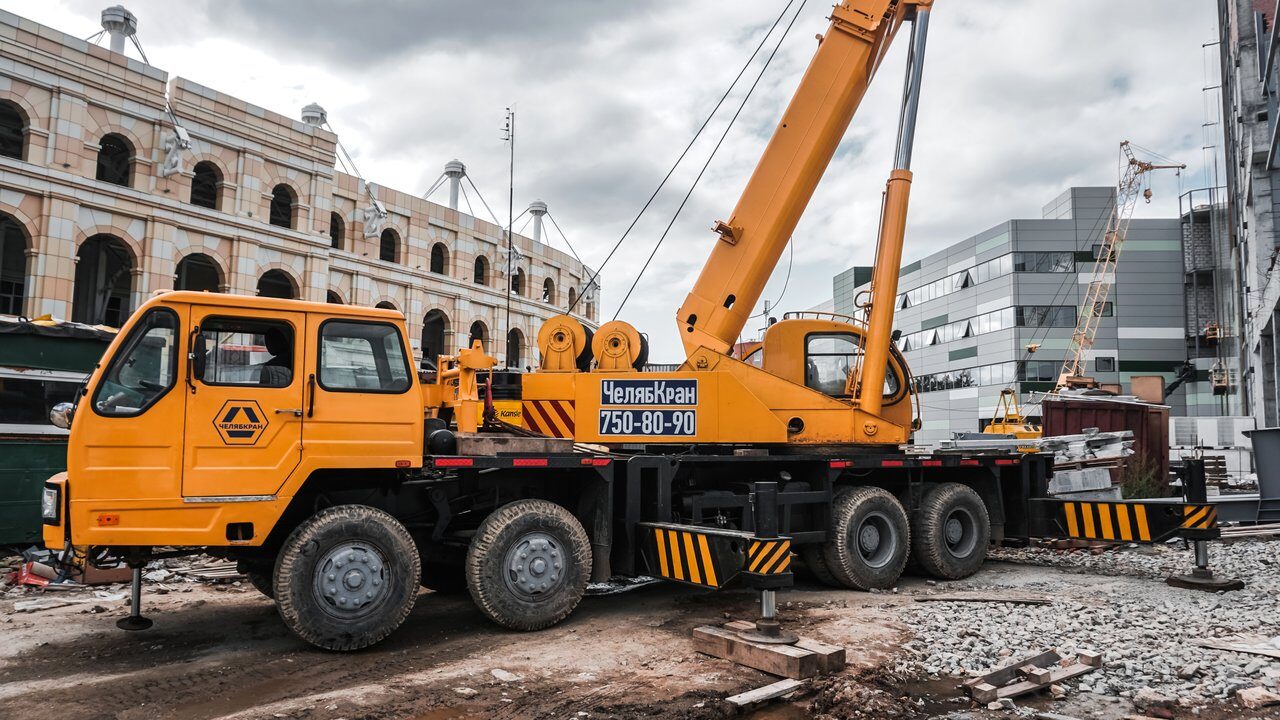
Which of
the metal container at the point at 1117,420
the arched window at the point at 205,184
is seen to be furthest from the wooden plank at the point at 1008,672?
the arched window at the point at 205,184

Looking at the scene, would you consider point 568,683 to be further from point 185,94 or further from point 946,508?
point 185,94

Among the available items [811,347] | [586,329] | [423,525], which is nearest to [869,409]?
[811,347]

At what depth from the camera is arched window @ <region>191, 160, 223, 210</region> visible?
83.4ft

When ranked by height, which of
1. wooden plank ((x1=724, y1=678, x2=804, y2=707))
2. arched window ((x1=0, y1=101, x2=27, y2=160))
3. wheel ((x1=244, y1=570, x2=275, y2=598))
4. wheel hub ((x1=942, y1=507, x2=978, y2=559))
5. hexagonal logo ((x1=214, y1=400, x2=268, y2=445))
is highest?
arched window ((x1=0, y1=101, x2=27, y2=160))

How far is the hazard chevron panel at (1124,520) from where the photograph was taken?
368 inches

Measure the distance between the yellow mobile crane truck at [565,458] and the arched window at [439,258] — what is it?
1020 inches

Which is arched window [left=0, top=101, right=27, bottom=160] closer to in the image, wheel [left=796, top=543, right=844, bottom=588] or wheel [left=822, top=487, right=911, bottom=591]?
wheel [left=796, top=543, right=844, bottom=588]

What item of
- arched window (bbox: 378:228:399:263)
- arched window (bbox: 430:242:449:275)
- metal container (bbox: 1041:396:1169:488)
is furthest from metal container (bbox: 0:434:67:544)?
arched window (bbox: 430:242:449:275)

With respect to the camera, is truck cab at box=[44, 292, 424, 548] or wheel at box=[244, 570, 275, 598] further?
wheel at box=[244, 570, 275, 598]

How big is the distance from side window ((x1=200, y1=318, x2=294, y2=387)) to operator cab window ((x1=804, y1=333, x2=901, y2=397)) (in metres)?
5.73

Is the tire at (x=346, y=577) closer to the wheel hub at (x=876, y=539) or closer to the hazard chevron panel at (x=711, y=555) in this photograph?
the hazard chevron panel at (x=711, y=555)

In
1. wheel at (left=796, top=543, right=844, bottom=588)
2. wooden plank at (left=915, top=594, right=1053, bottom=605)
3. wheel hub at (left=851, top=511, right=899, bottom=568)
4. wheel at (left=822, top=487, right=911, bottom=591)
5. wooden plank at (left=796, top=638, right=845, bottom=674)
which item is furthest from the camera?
wheel hub at (left=851, top=511, right=899, bottom=568)

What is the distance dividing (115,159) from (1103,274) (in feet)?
173

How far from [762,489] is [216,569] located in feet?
24.4
